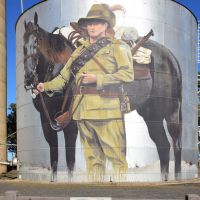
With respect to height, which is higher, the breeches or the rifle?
the rifle

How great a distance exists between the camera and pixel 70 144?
32.6m

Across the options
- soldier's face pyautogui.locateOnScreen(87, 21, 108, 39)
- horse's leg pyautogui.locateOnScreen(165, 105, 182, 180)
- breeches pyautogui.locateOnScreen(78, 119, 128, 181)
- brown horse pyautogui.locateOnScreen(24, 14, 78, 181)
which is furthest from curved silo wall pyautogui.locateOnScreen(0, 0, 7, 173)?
horse's leg pyautogui.locateOnScreen(165, 105, 182, 180)

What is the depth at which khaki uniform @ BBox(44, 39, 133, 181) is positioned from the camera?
31875 mm

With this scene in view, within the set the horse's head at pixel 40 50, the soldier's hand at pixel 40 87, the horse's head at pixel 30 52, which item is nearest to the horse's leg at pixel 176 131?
the horse's head at pixel 40 50

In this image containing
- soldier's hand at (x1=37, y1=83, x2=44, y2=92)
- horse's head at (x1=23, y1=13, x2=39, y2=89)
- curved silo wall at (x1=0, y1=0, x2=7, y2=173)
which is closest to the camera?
soldier's hand at (x1=37, y1=83, x2=44, y2=92)

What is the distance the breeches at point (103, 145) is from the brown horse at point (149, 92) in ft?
3.85

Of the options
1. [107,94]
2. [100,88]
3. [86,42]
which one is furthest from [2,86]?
[107,94]

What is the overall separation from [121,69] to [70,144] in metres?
6.61

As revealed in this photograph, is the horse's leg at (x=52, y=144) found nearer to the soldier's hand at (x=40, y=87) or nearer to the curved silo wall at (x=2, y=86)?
the soldier's hand at (x=40, y=87)

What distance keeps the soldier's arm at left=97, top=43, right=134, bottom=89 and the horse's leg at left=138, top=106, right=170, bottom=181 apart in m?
2.84

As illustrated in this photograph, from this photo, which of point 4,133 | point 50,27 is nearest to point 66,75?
point 50,27

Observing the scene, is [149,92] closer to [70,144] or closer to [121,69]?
[121,69]

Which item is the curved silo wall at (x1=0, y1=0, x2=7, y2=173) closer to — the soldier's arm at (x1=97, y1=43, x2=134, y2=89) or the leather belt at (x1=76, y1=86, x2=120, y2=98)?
the leather belt at (x1=76, y1=86, x2=120, y2=98)

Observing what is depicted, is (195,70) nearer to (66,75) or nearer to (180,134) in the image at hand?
(180,134)
